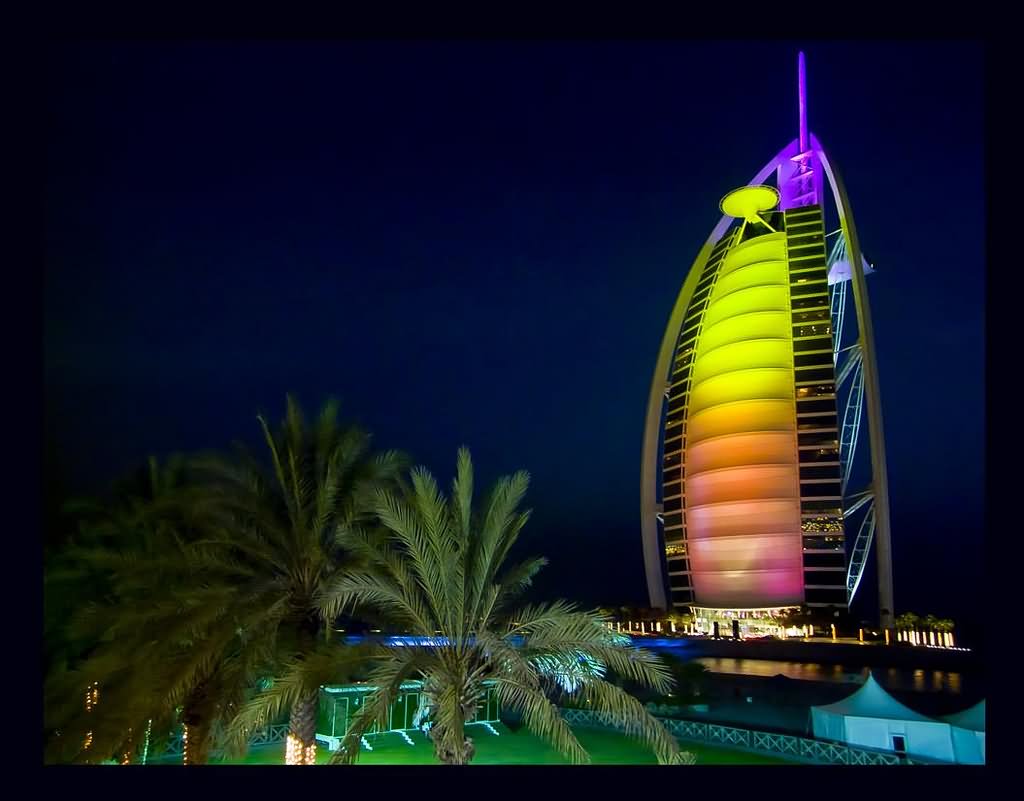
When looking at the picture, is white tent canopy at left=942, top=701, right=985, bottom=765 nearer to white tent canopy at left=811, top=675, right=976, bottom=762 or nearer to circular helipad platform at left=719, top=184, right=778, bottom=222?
white tent canopy at left=811, top=675, right=976, bottom=762

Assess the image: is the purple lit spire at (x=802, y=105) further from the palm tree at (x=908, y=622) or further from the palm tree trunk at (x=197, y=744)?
the palm tree trunk at (x=197, y=744)

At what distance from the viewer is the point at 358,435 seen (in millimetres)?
12742

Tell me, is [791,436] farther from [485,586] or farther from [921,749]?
[485,586]

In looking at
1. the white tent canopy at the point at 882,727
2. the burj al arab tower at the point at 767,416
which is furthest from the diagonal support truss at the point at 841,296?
the white tent canopy at the point at 882,727

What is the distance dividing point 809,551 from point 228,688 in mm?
38953

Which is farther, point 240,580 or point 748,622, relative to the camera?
point 748,622

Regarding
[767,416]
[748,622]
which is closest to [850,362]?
[767,416]

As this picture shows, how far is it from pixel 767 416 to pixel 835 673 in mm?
20366

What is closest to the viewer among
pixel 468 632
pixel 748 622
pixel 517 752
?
pixel 468 632

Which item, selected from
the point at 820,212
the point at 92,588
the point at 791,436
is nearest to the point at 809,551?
the point at 791,436

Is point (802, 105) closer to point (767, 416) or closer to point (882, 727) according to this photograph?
point (767, 416)

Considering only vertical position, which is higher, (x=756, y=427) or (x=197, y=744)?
(x=756, y=427)

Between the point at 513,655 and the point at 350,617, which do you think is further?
the point at 350,617

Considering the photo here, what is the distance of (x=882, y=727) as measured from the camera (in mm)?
16328
